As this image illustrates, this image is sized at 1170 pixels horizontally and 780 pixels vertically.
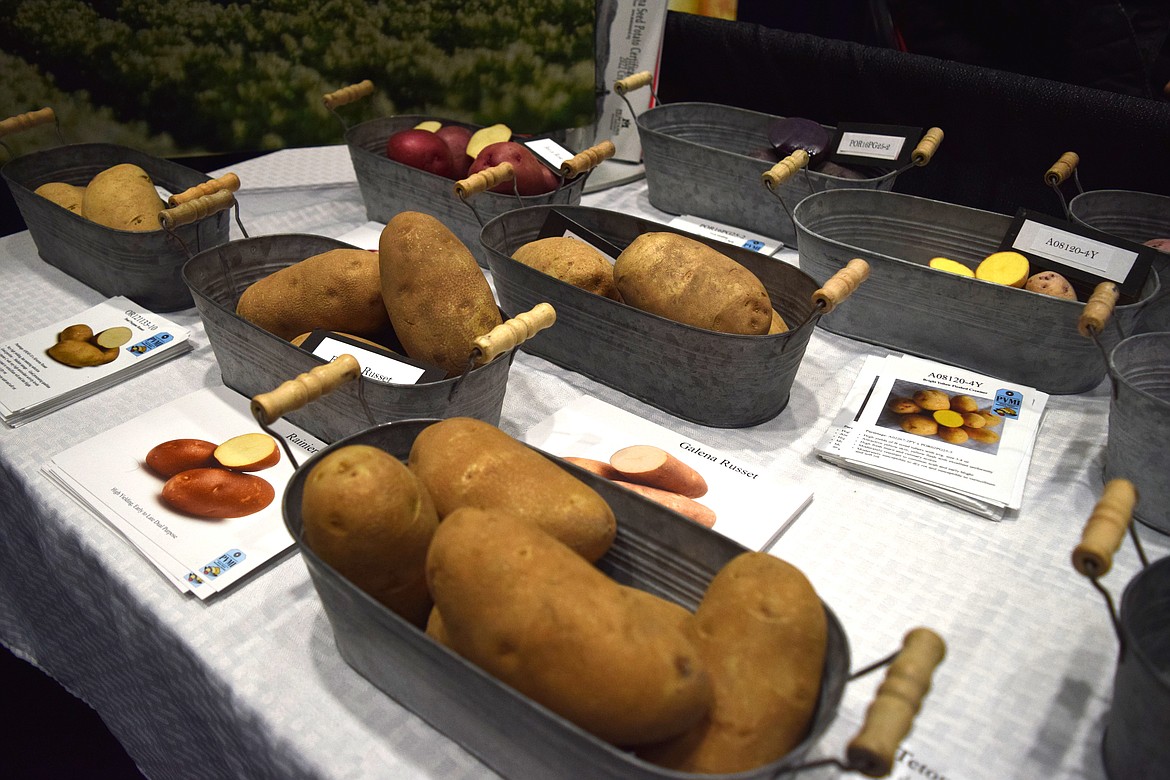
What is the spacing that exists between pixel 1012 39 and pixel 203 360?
1.71 metres

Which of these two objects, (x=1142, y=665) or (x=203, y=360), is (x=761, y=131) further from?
(x=1142, y=665)

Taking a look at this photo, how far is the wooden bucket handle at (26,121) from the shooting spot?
1373 mm

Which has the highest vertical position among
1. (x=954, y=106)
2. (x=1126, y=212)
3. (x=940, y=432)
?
(x=954, y=106)

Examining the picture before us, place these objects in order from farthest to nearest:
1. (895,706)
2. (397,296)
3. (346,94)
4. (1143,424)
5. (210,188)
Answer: (346,94) < (210,188) < (397,296) < (1143,424) < (895,706)

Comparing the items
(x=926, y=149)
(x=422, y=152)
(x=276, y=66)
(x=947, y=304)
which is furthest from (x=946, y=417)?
(x=276, y=66)

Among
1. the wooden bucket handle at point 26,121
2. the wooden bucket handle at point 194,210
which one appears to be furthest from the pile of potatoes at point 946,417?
the wooden bucket handle at point 26,121

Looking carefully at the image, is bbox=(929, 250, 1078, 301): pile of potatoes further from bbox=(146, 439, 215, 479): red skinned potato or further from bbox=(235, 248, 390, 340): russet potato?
bbox=(146, 439, 215, 479): red skinned potato

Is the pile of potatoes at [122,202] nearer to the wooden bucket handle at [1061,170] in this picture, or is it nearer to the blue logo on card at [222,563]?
the blue logo on card at [222,563]

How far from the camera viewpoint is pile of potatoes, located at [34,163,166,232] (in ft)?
4.02

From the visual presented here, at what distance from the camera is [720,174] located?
5.01 feet

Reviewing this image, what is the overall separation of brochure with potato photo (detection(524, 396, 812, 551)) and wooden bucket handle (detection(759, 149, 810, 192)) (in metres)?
0.46

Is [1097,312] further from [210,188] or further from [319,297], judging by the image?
[210,188]

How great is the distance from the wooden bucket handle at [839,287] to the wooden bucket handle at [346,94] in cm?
100

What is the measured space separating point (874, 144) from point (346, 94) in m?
0.96
